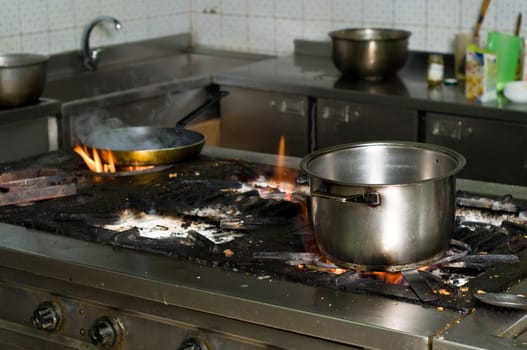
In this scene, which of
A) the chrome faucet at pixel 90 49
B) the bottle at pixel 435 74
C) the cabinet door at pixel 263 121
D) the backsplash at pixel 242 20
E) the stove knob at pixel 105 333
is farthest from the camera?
the chrome faucet at pixel 90 49

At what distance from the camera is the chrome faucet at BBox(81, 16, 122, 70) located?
14.8 ft

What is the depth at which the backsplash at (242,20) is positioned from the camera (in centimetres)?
432

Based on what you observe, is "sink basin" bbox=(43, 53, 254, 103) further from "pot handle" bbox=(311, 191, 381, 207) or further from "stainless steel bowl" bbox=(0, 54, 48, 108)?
"pot handle" bbox=(311, 191, 381, 207)

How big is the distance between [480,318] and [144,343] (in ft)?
2.34

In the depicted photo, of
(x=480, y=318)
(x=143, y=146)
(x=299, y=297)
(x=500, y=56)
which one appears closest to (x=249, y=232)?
(x=299, y=297)

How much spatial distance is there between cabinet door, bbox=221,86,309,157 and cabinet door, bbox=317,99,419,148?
0.09m

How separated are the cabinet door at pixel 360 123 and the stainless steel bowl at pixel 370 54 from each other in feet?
0.74

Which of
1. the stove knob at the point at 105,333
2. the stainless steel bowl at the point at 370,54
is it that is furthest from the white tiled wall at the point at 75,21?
the stove knob at the point at 105,333

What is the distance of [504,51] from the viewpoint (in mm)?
3953

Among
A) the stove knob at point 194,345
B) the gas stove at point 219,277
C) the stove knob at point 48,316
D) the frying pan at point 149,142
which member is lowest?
the stove knob at point 48,316

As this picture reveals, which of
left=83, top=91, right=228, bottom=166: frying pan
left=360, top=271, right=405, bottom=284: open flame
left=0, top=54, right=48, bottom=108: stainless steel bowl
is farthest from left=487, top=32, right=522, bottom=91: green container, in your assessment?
left=360, top=271, right=405, bottom=284: open flame

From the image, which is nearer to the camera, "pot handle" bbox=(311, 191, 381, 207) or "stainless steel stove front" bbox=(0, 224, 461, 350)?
"stainless steel stove front" bbox=(0, 224, 461, 350)

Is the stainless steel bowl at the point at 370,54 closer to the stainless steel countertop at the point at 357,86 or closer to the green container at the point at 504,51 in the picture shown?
the stainless steel countertop at the point at 357,86

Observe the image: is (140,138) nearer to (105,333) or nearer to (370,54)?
(105,333)
